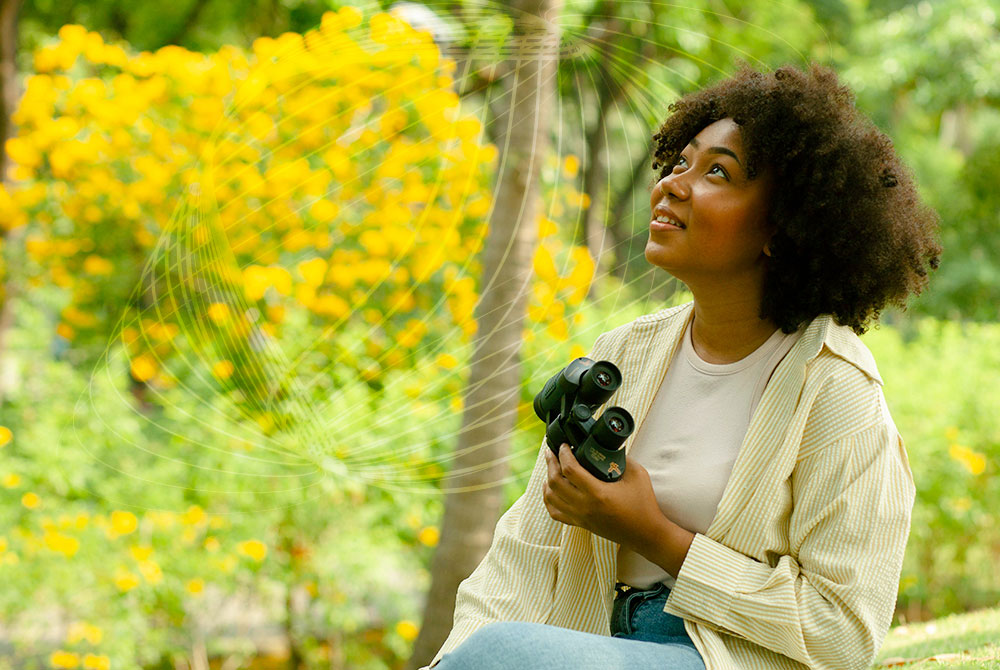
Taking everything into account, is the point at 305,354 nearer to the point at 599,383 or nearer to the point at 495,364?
the point at 495,364

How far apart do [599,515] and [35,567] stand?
3.28 metres

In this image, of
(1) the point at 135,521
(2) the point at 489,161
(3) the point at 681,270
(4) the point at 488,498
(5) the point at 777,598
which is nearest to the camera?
(5) the point at 777,598

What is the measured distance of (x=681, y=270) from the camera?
168cm

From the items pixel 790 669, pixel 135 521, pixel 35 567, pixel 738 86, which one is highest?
pixel 738 86

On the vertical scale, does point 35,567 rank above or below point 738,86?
below

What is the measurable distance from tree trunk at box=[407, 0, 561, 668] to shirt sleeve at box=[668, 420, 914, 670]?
172 centimetres

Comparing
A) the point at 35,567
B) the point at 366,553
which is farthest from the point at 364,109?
the point at 35,567

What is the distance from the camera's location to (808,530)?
4.94 ft

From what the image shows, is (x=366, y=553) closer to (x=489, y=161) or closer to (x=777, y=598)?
(x=489, y=161)

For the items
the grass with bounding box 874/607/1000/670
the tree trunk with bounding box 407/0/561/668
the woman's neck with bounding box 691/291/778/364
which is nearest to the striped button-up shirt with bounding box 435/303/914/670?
the woman's neck with bounding box 691/291/778/364

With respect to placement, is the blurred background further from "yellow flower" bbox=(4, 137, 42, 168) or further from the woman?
the woman

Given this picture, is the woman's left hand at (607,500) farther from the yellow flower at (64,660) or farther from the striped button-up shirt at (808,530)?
the yellow flower at (64,660)

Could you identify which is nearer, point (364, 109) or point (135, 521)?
point (135, 521)

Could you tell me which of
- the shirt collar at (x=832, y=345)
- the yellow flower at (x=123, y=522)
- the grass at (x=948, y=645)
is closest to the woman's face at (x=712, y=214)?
the shirt collar at (x=832, y=345)
